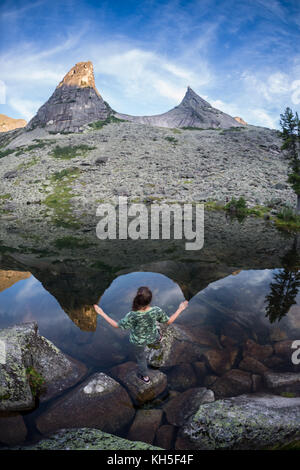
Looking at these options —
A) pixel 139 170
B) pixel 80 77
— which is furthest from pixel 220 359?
pixel 80 77

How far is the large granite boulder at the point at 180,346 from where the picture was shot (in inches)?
271

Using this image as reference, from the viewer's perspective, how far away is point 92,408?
5.31m

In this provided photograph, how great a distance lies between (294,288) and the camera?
11.4 m

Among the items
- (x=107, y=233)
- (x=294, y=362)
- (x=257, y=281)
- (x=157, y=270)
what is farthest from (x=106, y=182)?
(x=294, y=362)

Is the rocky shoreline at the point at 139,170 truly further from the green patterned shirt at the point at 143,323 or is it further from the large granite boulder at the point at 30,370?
the green patterned shirt at the point at 143,323

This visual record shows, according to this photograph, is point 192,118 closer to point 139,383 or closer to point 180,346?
point 180,346

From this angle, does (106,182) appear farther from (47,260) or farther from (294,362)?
(294,362)

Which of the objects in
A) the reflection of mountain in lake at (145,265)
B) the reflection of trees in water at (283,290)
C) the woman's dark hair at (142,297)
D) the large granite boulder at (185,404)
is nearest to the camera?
the large granite boulder at (185,404)

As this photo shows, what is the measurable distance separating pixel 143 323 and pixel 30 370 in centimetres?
311

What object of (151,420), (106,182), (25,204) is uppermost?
(106,182)

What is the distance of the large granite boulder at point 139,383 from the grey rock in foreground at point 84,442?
1240 millimetres

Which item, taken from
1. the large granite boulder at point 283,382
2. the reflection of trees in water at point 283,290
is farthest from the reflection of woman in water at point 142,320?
the reflection of trees in water at point 283,290

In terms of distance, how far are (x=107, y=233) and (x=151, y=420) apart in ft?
60.3

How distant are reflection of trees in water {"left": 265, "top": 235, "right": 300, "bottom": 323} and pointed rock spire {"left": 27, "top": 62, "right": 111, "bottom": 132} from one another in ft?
257
